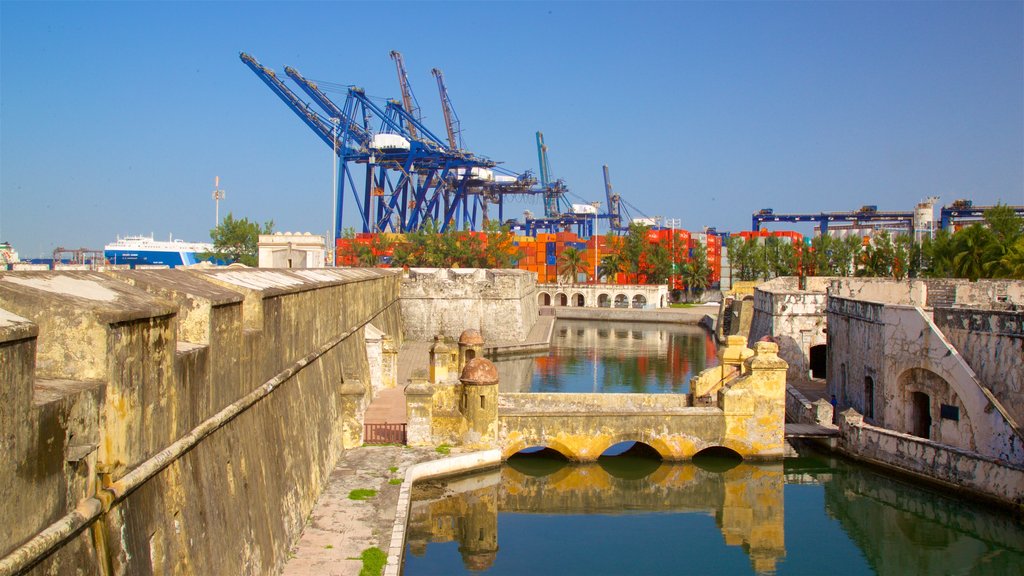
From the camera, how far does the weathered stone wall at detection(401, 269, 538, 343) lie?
3422cm

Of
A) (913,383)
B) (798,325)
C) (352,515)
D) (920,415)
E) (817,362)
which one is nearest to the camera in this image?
(352,515)

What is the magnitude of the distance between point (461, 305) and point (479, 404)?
20.0 metres

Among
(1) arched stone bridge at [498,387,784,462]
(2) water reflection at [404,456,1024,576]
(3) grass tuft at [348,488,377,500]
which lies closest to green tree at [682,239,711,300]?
(2) water reflection at [404,456,1024,576]

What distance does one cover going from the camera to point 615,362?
31.4 meters

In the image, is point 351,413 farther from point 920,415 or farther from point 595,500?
point 920,415

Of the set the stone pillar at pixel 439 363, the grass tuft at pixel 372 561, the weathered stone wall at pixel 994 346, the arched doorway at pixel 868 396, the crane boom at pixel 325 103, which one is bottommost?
the grass tuft at pixel 372 561

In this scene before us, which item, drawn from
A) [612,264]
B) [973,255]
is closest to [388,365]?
[973,255]

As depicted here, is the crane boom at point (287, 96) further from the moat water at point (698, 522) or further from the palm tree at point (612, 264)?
the moat water at point (698, 522)

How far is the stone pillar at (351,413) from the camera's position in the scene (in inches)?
553

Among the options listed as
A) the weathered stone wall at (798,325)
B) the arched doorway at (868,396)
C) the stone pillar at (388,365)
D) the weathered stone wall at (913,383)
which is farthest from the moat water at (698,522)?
the weathered stone wall at (798,325)

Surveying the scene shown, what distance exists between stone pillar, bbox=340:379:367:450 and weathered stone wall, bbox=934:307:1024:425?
10227mm

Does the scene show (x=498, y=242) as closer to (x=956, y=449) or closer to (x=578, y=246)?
(x=578, y=246)

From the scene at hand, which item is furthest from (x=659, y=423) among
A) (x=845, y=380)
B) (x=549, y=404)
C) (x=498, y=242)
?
(x=498, y=242)

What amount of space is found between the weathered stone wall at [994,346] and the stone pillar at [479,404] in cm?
800
